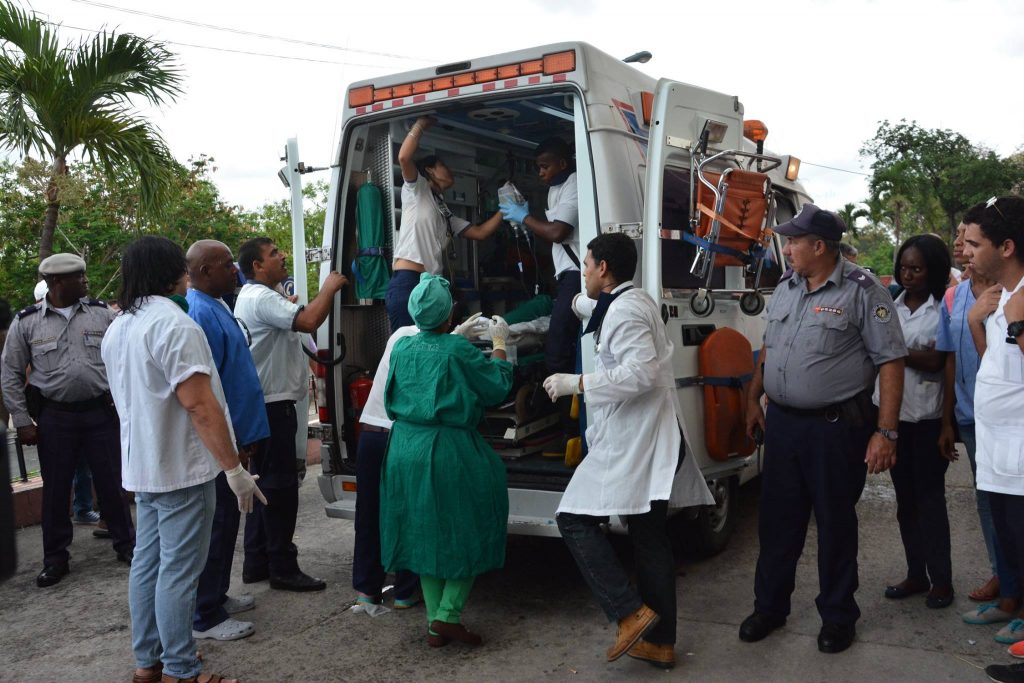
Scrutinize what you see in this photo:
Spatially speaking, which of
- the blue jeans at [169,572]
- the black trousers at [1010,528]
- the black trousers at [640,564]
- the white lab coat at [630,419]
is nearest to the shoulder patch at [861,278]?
the white lab coat at [630,419]

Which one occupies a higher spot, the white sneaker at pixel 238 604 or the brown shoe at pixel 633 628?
the brown shoe at pixel 633 628

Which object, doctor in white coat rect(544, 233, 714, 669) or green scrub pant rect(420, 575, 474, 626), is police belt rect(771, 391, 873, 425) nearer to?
doctor in white coat rect(544, 233, 714, 669)

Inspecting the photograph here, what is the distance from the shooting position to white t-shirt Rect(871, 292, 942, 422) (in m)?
4.25

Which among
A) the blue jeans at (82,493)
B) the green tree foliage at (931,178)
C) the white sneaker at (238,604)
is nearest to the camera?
the white sneaker at (238,604)

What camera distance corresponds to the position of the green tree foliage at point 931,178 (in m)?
34.1

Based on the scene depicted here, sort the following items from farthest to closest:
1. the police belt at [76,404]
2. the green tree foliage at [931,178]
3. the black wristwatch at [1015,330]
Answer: the green tree foliage at [931,178], the police belt at [76,404], the black wristwatch at [1015,330]

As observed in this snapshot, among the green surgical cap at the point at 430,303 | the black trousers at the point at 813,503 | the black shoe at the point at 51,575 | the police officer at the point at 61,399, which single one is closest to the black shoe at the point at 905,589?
the black trousers at the point at 813,503

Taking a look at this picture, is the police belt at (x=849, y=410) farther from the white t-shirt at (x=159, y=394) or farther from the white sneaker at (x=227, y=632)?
the white sneaker at (x=227, y=632)

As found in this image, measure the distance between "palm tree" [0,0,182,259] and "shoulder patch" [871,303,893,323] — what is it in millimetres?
7081

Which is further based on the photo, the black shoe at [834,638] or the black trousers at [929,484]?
the black trousers at [929,484]

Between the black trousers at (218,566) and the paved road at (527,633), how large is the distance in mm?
141

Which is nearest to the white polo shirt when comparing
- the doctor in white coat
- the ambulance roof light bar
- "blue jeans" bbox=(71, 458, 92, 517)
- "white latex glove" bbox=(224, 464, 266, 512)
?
the doctor in white coat

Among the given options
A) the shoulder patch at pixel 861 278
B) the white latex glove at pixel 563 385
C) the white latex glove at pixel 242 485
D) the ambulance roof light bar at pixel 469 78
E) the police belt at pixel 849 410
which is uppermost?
the ambulance roof light bar at pixel 469 78

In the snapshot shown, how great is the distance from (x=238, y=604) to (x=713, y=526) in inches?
100.0
